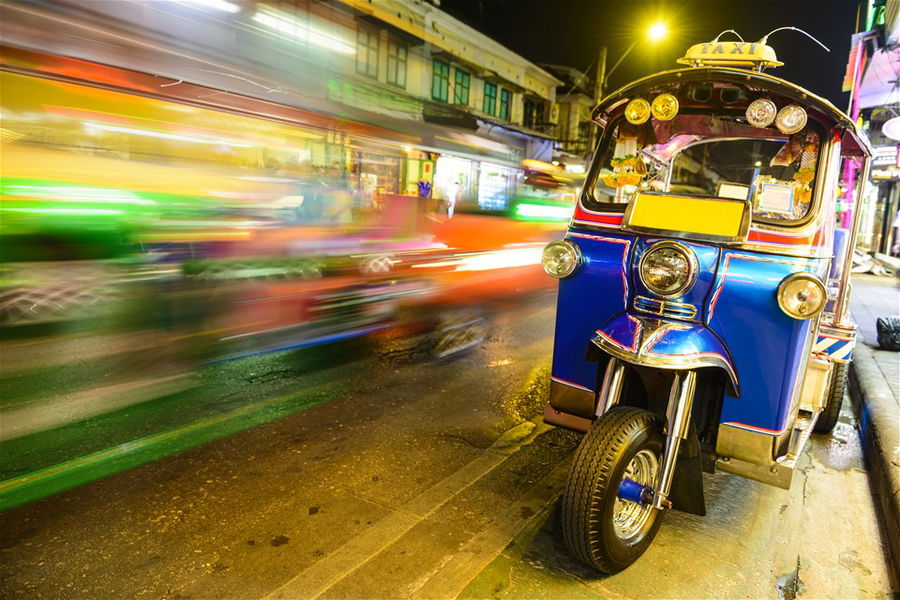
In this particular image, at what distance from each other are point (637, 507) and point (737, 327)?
112 cm

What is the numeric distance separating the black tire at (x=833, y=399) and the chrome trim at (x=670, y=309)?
7.96 feet

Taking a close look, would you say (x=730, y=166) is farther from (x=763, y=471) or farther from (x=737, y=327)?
(x=763, y=471)

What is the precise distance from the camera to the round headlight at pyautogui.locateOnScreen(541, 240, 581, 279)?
11.1ft

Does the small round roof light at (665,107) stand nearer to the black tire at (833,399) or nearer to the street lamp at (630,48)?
the black tire at (833,399)

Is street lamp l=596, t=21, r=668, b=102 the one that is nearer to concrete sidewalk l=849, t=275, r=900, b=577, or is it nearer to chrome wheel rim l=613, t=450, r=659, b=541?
concrete sidewalk l=849, t=275, r=900, b=577

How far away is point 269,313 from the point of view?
5785 mm

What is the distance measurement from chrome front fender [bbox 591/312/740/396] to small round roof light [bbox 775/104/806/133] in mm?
1217

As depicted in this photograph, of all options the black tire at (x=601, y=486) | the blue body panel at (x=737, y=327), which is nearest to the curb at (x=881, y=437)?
the blue body panel at (x=737, y=327)

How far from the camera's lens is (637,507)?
300 cm

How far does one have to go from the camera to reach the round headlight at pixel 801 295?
2.73 meters

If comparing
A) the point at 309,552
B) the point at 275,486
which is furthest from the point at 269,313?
the point at 309,552

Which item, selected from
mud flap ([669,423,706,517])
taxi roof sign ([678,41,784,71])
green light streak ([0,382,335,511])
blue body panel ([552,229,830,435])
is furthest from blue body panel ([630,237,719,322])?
green light streak ([0,382,335,511])

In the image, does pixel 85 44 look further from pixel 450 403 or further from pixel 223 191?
pixel 450 403

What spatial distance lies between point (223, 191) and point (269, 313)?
1.37 metres
